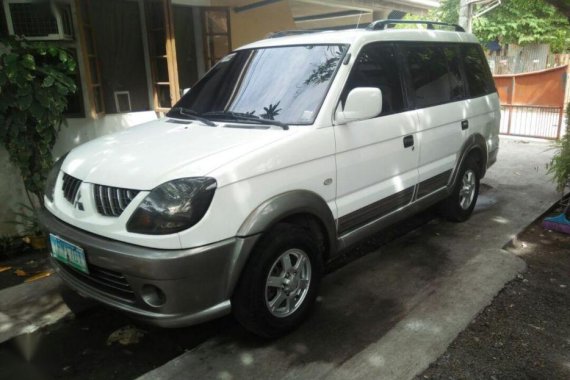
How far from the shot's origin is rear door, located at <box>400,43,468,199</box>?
4.17m

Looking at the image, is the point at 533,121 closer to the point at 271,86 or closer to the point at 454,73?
the point at 454,73

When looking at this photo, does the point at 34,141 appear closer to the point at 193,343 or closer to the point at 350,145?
the point at 193,343

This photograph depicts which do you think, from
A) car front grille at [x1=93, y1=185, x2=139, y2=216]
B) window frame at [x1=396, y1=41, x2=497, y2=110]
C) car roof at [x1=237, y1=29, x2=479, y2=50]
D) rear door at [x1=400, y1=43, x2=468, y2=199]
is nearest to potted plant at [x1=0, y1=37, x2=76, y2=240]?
car roof at [x1=237, y1=29, x2=479, y2=50]

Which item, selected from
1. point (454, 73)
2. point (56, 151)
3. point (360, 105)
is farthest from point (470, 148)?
point (56, 151)

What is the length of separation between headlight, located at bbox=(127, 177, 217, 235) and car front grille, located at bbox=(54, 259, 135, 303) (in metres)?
0.33

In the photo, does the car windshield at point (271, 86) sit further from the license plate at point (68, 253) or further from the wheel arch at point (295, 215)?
the license plate at point (68, 253)

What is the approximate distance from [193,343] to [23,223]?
2915 millimetres

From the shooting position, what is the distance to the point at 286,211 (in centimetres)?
288

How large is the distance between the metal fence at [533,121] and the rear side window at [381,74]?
6890mm

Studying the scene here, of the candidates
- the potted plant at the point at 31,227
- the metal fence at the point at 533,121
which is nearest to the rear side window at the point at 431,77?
the potted plant at the point at 31,227

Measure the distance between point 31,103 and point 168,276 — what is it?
2.94 metres

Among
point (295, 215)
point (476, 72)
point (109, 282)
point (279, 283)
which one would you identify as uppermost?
point (476, 72)

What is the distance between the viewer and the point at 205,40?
7816mm

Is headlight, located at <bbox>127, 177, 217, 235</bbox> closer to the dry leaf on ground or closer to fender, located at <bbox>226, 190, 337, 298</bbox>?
→ fender, located at <bbox>226, 190, 337, 298</bbox>
